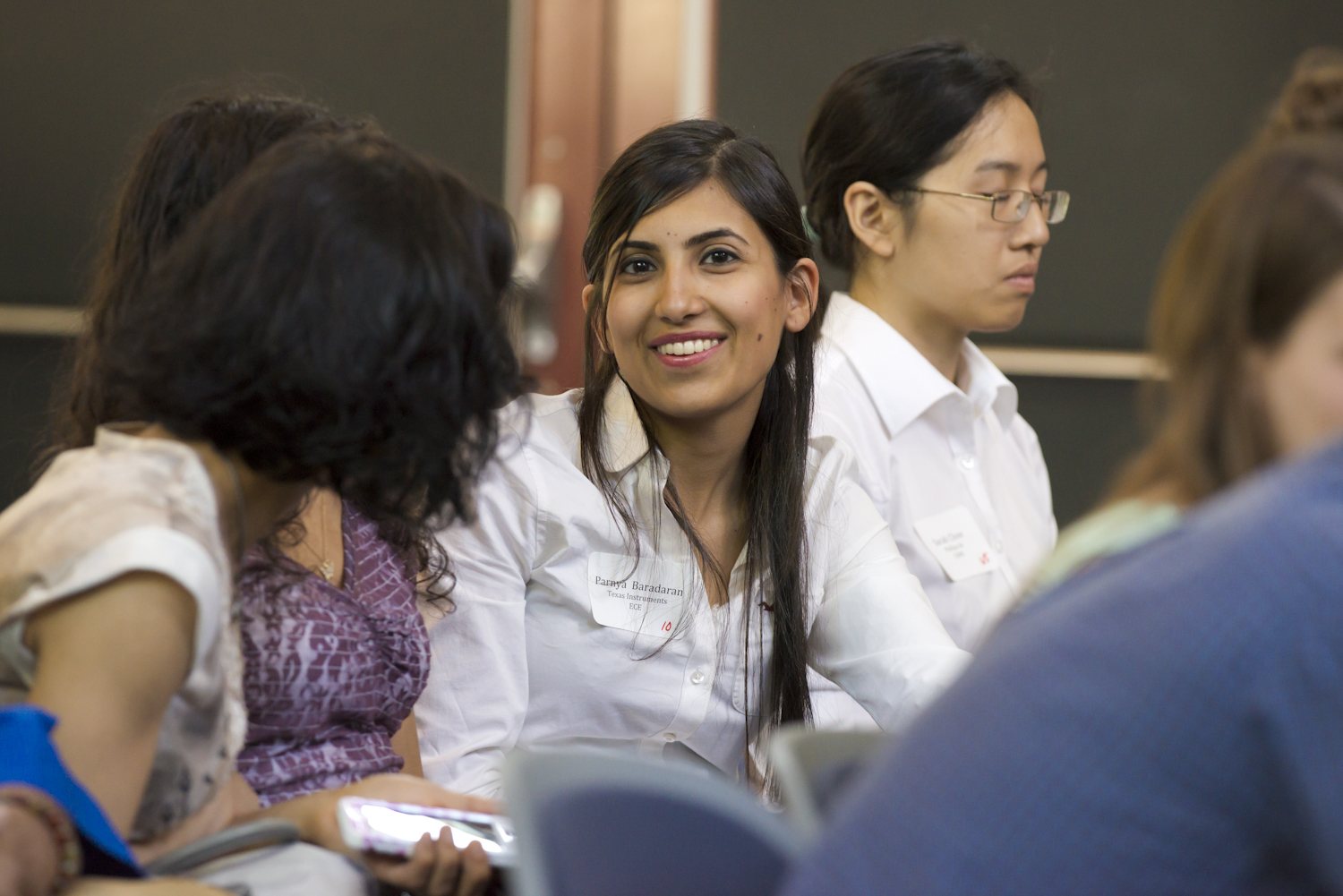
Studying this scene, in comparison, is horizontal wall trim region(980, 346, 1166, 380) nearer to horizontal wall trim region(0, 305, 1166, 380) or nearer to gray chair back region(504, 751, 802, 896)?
horizontal wall trim region(0, 305, 1166, 380)

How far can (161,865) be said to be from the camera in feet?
3.20

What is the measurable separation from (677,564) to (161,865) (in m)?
0.88

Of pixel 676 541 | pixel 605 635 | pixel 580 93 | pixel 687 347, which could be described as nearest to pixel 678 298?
pixel 687 347

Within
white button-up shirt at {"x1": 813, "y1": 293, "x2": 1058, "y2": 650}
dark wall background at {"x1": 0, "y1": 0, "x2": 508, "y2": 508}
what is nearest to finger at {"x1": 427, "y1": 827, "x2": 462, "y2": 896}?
white button-up shirt at {"x1": 813, "y1": 293, "x2": 1058, "y2": 650}

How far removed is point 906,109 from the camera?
2322mm

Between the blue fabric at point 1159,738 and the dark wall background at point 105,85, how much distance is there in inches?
106

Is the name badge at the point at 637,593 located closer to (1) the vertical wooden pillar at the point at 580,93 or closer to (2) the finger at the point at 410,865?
(2) the finger at the point at 410,865

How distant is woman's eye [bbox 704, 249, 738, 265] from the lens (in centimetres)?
177

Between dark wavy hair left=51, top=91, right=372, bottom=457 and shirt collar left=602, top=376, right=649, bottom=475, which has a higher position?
dark wavy hair left=51, top=91, right=372, bottom=457

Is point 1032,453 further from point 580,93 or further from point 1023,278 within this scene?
point 580,93

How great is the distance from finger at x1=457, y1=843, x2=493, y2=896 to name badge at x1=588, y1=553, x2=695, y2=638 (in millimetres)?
540

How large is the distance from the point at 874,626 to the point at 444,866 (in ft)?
2.48

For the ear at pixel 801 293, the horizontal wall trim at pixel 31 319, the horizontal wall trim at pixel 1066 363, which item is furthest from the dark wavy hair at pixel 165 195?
the horizontal wall trim at pixel 1066 363

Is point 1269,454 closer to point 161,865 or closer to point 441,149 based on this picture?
point 161,865
